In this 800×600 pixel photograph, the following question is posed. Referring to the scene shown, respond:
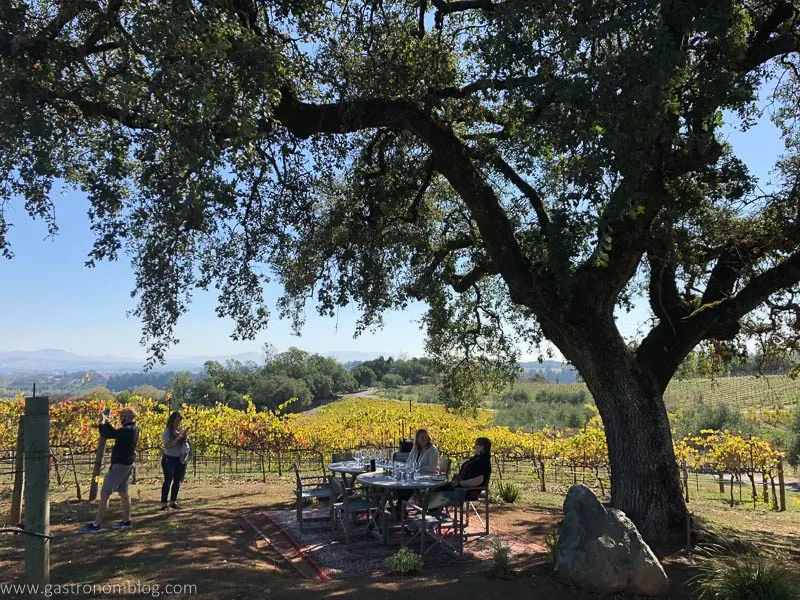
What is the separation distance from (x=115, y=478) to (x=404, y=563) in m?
3.87

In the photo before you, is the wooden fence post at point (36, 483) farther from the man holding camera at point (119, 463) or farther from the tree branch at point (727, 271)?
the tree branch at point (727, 271)

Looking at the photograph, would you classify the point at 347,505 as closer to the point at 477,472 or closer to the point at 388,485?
the point at 388,485

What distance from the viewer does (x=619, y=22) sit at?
4.56 meters

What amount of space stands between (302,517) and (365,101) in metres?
5.79

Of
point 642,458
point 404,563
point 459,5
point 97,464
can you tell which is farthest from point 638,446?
point 97,464

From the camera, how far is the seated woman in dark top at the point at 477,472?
6.86 metres

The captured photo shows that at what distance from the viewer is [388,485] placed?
20.5ft

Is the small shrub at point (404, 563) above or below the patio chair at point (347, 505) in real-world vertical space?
below

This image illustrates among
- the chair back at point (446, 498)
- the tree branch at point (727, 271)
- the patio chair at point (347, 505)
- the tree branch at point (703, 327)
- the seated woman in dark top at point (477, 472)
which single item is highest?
the tree branch at point (727, 271)

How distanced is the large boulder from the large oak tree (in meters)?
1.87

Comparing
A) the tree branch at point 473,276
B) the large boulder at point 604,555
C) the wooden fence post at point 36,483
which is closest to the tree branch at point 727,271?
the tree branch at point 473,276

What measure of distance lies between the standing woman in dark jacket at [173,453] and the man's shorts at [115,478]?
4.64 ft

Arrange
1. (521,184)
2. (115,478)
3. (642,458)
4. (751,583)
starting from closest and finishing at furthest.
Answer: (751,583), (642,458), (115,478), (521,184)

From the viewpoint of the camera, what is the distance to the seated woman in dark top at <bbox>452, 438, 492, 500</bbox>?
6.86 meters
